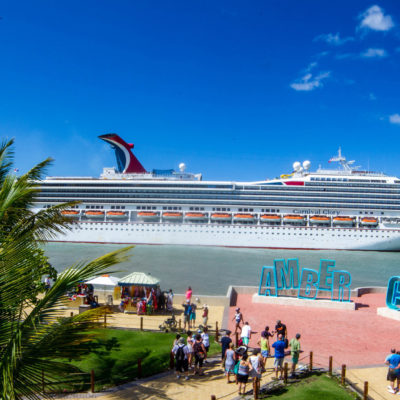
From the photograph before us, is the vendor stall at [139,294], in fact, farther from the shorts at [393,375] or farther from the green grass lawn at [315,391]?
the shorts at [393,375]

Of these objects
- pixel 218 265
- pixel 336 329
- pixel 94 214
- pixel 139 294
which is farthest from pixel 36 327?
pixel 94 214

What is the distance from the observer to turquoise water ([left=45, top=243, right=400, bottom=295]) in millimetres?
24641

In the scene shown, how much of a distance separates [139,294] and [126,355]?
17.2 ft

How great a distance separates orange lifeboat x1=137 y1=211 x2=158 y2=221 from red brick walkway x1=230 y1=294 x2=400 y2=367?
33.3 metres

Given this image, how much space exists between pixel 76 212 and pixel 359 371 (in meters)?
47.1

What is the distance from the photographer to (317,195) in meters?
A: 50.6

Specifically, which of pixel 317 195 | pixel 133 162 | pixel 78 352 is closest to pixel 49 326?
pixel 78 352

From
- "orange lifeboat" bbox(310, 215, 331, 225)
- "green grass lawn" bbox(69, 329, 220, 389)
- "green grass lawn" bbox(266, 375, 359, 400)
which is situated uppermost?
"orange lifeboat" bbox(310, 215, 331, 225)

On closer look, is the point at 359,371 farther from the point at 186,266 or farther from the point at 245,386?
the point at 186,266

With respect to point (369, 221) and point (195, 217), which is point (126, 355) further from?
point (369, 221)

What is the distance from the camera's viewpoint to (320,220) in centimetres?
4806

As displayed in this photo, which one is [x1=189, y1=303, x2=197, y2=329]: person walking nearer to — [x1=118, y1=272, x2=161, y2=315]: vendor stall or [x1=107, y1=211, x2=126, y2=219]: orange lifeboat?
[x1=118, y1=272, x2=161, y2=315]: vendor stall

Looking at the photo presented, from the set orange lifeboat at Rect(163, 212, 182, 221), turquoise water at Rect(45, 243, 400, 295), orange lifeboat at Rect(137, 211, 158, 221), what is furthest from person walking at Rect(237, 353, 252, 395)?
orange lifeboat at Rect(137, 211, 158, 221)

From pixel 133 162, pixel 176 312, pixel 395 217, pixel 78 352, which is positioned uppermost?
pixel 133 162
